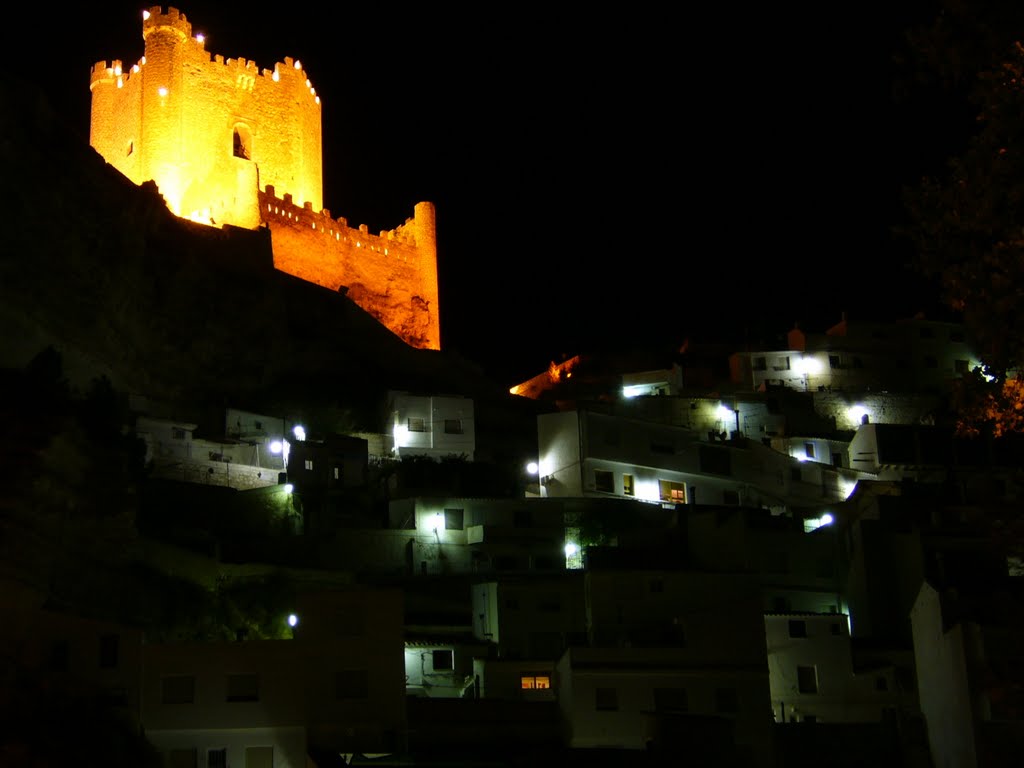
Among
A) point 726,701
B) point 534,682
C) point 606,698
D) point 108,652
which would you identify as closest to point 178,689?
point 108,652

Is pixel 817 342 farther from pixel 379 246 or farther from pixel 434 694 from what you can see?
pixel 434 694

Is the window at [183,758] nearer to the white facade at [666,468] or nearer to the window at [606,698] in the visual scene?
the window at [606,698]

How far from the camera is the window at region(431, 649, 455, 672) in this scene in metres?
→ 32.7

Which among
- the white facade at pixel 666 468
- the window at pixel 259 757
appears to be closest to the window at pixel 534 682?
the window at pixel 259 757

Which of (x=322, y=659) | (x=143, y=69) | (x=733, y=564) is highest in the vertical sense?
(x=143, y=69)

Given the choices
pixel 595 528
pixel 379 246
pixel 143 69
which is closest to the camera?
pixel 595 528

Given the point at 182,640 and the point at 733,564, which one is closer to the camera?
the point at 182,640

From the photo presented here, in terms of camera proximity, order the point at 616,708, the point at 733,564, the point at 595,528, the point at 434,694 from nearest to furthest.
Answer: the point at 616,708 < the point at 434,694 < the point at 733,564 < the point at 595,528

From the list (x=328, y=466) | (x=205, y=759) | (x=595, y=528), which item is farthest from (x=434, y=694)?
(x=328, y=466)

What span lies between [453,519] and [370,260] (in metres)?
29.8

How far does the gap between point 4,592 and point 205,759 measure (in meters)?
5.20

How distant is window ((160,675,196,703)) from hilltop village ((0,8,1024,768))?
11 cm

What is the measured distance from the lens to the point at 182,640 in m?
31.4

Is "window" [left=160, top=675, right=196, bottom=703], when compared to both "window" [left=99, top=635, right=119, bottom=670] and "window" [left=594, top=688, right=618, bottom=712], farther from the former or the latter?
"window" [left=594, top=688, right=618, bottom=712]
